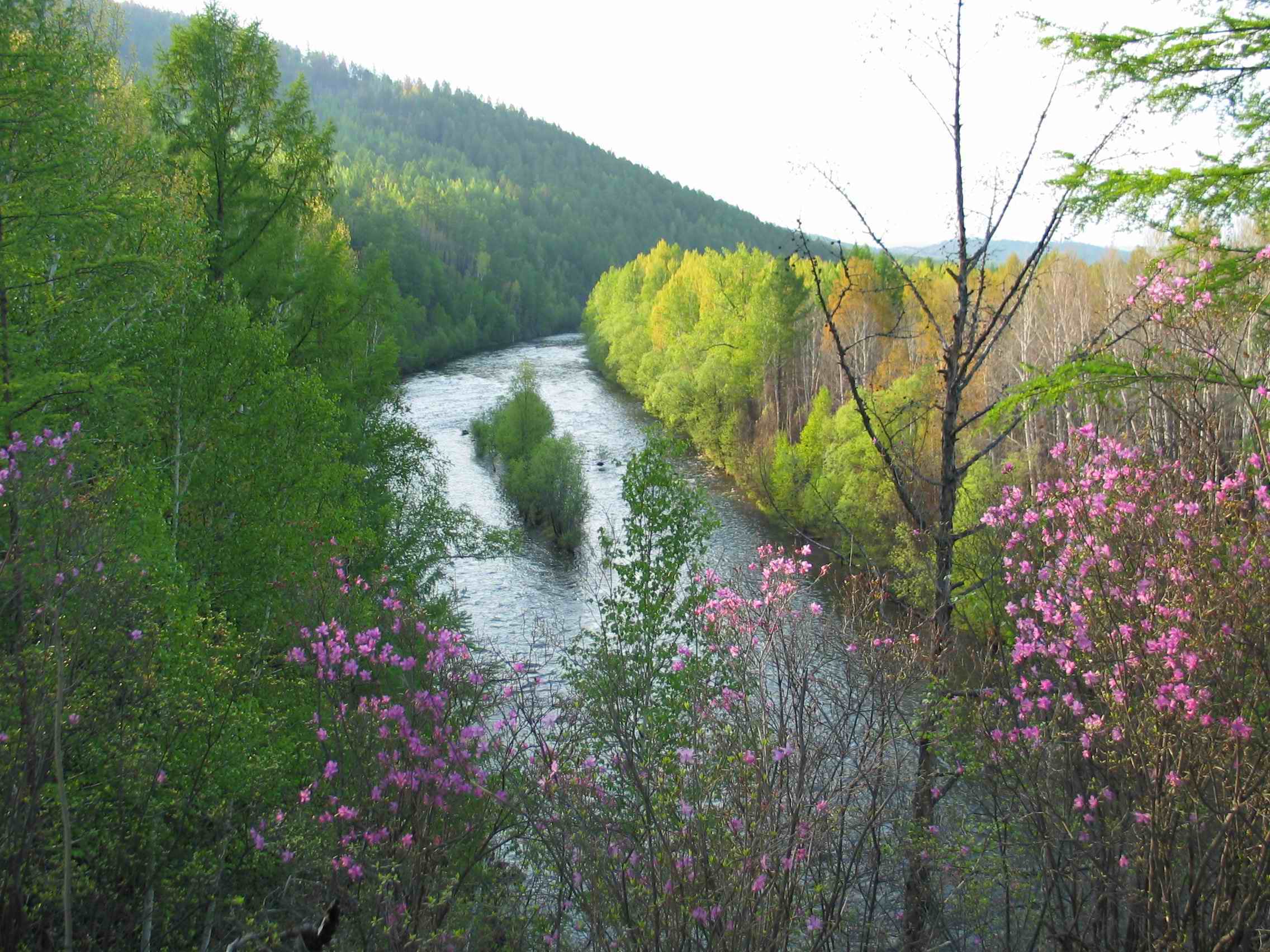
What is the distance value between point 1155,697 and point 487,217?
12084 cm

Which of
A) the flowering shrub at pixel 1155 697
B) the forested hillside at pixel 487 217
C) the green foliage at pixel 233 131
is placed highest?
the forested hillside at pixel 487 217

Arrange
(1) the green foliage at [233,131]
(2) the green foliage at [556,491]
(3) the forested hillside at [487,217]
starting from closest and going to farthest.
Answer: (1) the green foliage at [233,131]
(2) the green foliage at [556,491]
(3) the forested hillside at [487,217]

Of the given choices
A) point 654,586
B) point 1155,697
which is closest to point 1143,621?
point 1155,697

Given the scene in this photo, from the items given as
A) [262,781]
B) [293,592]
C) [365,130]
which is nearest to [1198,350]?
[262,781]

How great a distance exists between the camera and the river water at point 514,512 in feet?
73.7

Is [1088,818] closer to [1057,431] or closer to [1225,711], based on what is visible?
[1225,711]

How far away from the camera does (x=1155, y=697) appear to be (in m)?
4.29

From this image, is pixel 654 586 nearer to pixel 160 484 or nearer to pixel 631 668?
pixel 631 668

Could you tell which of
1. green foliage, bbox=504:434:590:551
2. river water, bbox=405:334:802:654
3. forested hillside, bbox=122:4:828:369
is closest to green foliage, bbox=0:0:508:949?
river water, bbox=405:334:802:654

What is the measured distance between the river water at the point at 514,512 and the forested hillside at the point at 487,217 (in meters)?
4.92

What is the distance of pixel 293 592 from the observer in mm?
11031

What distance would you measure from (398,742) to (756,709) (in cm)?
274

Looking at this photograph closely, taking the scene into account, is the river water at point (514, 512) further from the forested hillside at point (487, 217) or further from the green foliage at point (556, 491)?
the forested hillside at point (487, 217)

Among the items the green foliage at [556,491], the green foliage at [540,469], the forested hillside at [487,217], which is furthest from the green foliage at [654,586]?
the green foliage at [540,469]
